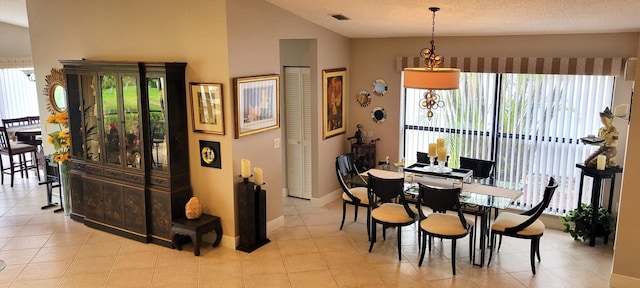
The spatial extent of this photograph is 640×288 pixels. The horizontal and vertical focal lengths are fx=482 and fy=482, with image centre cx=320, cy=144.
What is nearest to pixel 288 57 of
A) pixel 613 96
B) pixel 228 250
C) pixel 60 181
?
pixel 228 250

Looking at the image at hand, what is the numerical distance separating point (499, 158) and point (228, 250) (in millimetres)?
3625

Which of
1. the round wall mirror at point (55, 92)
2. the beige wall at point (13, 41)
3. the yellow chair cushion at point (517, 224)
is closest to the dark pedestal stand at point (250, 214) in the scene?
the yellow chair cushion at point (517, 224)

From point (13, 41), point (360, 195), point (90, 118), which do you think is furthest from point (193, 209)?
point (13, 41)

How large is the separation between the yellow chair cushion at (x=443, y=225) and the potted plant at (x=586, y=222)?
1.59 meters

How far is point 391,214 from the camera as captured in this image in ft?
16.8

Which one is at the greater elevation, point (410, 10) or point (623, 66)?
point (410, 10)

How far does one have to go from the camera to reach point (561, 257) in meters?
5.07

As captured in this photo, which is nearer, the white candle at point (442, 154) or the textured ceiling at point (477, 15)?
the textured ceiling at point (477, 15)

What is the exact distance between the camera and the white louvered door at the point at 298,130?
6.66m

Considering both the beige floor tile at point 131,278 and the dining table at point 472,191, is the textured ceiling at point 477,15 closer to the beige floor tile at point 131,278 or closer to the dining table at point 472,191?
the dining table at point 472,191

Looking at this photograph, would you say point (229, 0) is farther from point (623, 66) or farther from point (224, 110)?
point (623, 66)

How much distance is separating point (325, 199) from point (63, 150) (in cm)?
355

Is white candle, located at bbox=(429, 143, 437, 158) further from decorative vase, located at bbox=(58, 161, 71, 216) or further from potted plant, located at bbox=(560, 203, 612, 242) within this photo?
decorative vase, located at bbox=(58, 161, 71, 216)

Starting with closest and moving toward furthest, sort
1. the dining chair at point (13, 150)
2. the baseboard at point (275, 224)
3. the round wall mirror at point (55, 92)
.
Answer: the baseboard at point (275, 224) < the round wall mirror at point (55, 92) < the dining chair at point (13, 150)
